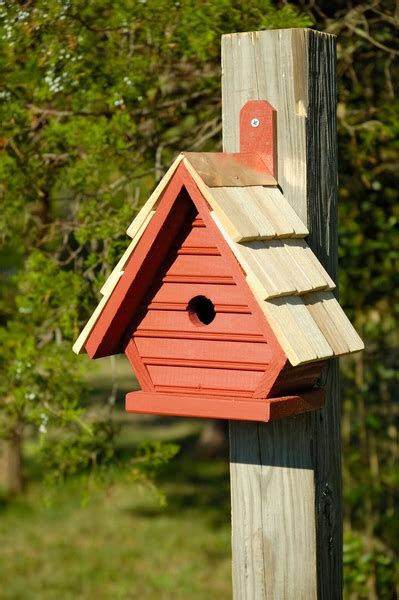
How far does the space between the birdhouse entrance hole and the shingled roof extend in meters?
0.22

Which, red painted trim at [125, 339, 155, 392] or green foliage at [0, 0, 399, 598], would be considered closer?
red painted trim at [125, 339, 155, 392]

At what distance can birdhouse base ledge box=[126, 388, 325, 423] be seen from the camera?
272 cm

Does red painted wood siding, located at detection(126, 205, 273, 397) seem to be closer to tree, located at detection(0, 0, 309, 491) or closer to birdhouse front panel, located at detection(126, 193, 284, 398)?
birdhouse front panel, located at detection(126, 193, 284, 398)

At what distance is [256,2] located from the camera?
3982 mm

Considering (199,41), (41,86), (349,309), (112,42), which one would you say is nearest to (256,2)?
(199,41)

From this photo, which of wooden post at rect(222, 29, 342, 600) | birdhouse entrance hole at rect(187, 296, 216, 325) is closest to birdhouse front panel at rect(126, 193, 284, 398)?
birdhouse entrance hole at rect(187, 296, 216, 325)

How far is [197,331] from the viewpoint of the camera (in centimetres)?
294

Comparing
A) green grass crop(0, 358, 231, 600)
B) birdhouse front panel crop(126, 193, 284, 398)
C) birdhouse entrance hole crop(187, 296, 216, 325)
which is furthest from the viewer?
green grass crop(0, 358, 231, 600)

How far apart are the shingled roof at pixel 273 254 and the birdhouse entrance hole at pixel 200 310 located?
0.22 m

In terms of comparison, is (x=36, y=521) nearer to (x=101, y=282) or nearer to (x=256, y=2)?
(x=101, y=282)

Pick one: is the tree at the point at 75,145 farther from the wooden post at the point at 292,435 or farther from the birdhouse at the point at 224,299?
the birdhouse at the point at 224,299

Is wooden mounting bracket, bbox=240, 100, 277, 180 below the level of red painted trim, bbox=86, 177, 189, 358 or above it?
above

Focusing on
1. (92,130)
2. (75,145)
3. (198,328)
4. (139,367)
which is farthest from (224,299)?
(75,145)

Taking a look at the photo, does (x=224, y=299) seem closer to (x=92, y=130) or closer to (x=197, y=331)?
(x=197, y=331)
